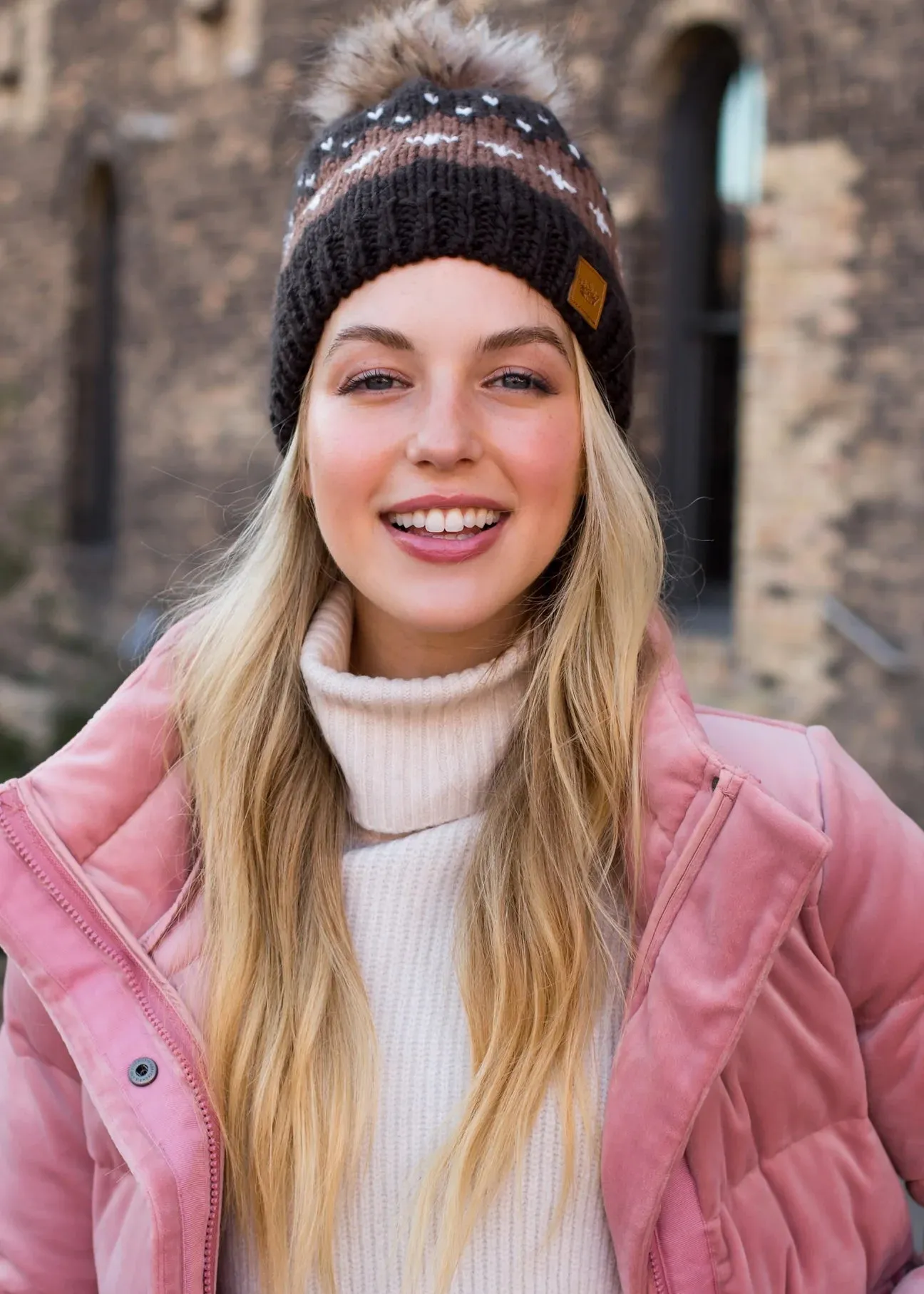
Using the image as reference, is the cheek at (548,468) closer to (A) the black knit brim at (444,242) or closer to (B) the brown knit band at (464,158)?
(A) the black knit brim at (444,242)

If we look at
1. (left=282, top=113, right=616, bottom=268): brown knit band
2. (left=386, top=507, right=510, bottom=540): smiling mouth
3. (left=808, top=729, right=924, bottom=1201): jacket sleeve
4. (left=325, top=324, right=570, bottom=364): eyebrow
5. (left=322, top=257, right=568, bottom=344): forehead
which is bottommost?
(left=808, top=729, right=924, bottom=1201): jacket sleeve

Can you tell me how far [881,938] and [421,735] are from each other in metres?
0.67

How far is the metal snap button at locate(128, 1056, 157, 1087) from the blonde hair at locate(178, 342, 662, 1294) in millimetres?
87

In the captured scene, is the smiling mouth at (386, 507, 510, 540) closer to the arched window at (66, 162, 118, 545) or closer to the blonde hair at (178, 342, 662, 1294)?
the blonde hair at (178, 342, 662, 1294)

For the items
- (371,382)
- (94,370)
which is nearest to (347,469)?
(371,382)

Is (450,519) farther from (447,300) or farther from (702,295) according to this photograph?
(702,295)

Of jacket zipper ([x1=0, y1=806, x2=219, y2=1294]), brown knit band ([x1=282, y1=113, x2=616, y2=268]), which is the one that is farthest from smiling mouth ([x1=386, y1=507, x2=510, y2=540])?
jacket zipper ([x1=0, y1=806, x2=219, y2=1294])

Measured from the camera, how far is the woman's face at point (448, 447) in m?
1.71

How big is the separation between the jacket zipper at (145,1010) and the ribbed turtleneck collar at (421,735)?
402 millimetres

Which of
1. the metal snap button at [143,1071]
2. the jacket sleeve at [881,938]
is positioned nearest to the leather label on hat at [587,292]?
the jacket sleeve at [881,938]

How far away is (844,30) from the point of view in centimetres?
564

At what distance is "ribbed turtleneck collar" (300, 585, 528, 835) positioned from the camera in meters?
1.83

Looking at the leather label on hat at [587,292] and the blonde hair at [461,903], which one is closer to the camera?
the blonde hair at [461,903]

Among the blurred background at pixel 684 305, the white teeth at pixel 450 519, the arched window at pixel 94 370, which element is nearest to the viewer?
the white teeth at pixel 450 519
